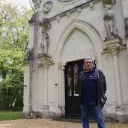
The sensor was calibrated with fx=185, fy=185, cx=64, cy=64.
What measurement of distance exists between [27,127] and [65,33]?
4.95 metres

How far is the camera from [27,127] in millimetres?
6664

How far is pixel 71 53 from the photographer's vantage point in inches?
359

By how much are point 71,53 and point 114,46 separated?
8.13 feet

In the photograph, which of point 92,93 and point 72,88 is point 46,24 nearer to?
point 72,88

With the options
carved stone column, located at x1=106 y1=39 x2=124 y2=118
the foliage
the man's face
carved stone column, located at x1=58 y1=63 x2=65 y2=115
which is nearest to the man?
the man's face

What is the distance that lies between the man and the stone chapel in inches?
138

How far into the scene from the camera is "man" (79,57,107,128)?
143 inches

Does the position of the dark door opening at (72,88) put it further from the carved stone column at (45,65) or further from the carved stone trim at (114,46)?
the carved stone trim at (114,46)

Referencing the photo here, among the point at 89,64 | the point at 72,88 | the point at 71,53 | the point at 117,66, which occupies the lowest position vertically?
the point at 72,88

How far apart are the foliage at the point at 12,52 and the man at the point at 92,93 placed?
15.0 m

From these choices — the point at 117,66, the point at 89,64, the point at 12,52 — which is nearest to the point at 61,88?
the point at 117,66

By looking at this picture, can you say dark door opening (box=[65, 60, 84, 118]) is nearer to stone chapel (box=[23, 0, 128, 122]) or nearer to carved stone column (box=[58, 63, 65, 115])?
stone chapel (box=[23, 0, 128, 122])

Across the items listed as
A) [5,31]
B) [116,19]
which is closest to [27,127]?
[116,19]

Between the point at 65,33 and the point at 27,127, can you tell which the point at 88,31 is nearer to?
the point at 65,33
